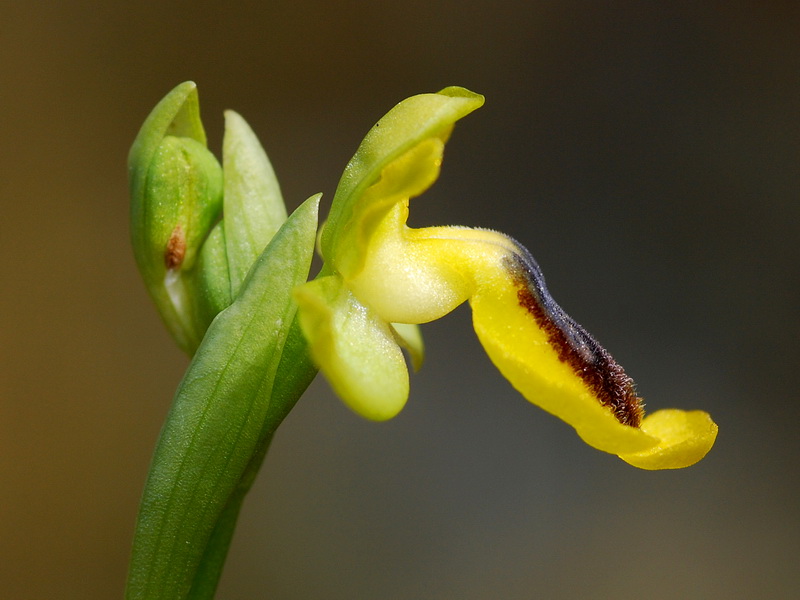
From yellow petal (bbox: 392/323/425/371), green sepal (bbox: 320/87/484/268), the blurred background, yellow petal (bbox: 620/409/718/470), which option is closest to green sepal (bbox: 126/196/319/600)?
green sepal (bbox: 320/87/484/268)

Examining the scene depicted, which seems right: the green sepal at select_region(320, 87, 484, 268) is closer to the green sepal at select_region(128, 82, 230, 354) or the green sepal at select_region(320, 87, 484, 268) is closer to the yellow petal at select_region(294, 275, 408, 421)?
the yellow petal at select_region(294, 275, 408, 421)

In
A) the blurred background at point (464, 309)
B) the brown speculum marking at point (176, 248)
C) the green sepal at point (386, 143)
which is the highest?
the green sepal at point (386, 143)

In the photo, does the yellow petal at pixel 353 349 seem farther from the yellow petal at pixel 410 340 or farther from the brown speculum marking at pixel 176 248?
the brown speculum marking at pixel 176 248

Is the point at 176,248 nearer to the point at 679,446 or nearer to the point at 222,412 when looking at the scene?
the point at 222,412

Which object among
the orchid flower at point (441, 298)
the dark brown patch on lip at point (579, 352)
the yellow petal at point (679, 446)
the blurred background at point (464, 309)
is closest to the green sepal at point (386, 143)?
the orchid flower at point (441, 298)

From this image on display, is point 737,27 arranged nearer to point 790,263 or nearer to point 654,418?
point 790,263

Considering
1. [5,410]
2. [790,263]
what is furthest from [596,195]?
[5,410]
